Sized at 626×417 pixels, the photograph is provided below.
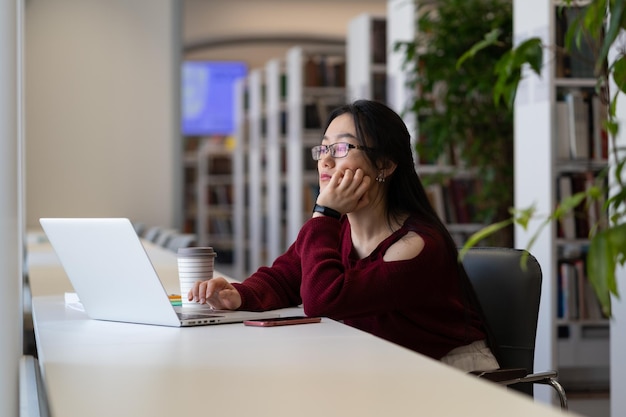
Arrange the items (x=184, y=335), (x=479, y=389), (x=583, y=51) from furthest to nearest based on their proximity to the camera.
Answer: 1. (x=583, y=51)
2. (x=184, y=335)
3. (x=479, y=389)

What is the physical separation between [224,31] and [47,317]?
11.3m

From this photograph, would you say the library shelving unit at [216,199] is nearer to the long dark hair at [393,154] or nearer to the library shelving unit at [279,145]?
the library shelving unit at [279,145]

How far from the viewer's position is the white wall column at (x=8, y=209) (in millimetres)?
1479

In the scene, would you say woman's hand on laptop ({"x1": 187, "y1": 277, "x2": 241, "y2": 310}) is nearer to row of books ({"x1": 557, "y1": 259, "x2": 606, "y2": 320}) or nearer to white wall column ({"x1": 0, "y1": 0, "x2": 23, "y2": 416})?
white wall column ({"x1": 0, "y1": 0, "x2": 23, "y2": 416})

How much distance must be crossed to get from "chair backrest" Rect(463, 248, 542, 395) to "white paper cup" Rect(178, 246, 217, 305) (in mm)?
646

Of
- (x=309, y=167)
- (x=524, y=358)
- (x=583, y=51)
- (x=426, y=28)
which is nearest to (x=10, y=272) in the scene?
(x=524, y=358)

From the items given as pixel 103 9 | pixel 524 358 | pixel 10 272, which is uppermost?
pixel 103 9

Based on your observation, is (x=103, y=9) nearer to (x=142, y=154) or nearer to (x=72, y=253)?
(x=142, y=154)

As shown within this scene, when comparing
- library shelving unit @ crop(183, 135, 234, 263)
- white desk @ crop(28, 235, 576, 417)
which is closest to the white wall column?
white desk @ crop(28, 235, 576, 417)

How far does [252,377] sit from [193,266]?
2.78 feet

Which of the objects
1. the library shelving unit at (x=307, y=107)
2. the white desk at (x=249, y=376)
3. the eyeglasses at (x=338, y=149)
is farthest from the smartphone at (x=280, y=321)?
the library shelving unit at (x=307, y=107)

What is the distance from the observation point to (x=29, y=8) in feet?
25.6

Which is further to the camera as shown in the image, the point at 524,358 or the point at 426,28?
the point at 426,28

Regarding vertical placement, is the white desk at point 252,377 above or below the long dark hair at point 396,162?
below
